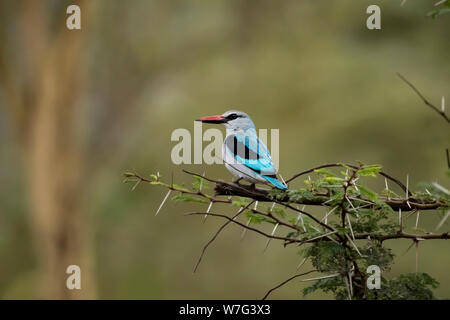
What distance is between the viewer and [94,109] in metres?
15.1

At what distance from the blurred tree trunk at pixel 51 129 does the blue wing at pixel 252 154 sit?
838cm

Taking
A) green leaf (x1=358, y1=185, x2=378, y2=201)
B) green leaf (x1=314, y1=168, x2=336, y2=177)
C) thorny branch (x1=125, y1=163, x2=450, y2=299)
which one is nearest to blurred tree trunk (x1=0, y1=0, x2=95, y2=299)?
thorny branch (x1=125, y1=163, x2=450, y2=299)

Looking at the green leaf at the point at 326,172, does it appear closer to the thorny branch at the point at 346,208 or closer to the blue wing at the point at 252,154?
the thorny branch at the point at 346,208

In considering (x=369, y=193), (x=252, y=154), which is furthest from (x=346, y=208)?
(x=252, y=154)

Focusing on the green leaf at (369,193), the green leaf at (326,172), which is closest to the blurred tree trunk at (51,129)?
the green leaf at (326,172)

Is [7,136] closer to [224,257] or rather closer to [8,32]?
[8,32]

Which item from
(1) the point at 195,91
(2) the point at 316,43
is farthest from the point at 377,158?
(1) the point at 195,91

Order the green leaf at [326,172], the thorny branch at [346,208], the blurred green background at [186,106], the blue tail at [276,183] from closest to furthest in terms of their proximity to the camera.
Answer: the thorny branch at [346,208], the green leaf at [326,172], the blue tail at [276,183], the blurred green background at [186,106]

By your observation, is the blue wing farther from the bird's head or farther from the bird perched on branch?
the bird's head

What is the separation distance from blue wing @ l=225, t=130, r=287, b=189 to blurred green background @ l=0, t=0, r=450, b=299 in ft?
23.8

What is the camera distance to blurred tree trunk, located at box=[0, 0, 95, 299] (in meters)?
12.3

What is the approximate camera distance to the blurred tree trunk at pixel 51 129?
12.3 metres

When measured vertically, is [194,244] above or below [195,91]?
below

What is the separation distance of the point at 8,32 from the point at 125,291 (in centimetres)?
730
